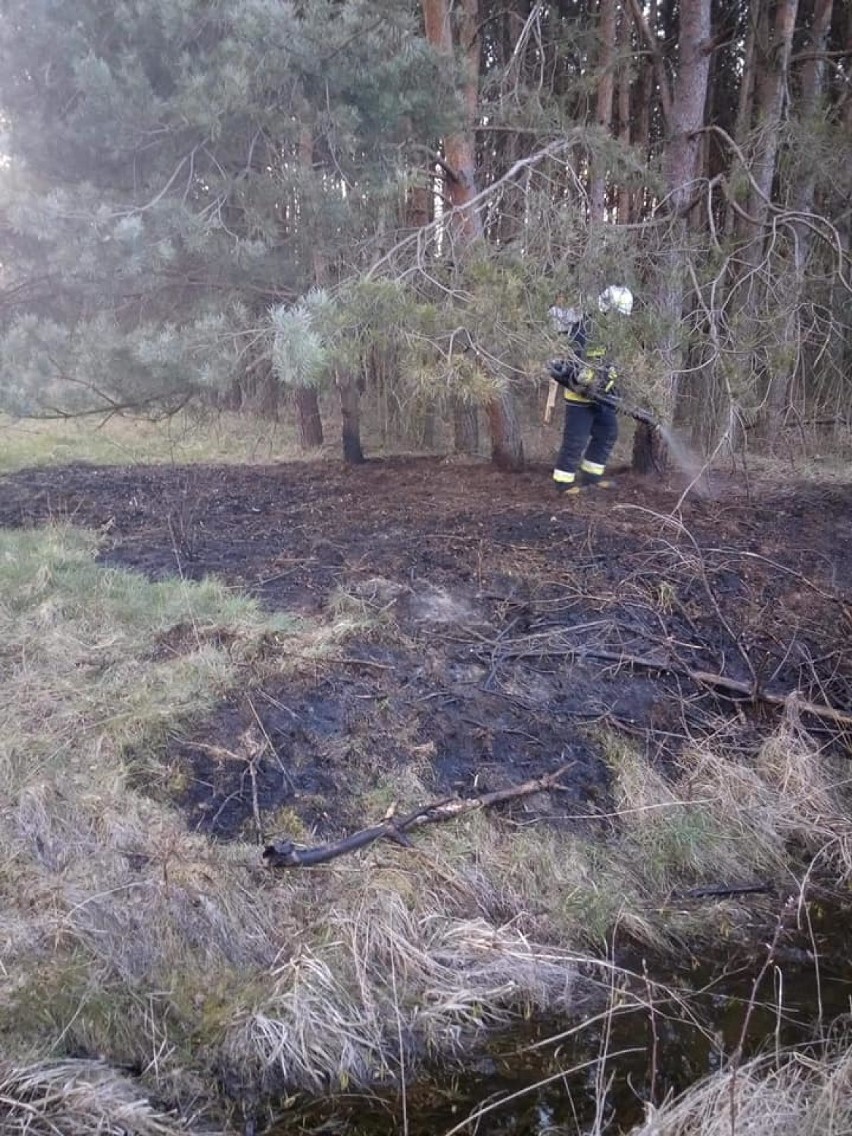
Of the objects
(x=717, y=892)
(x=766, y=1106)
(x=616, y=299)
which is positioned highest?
(x=616, y=299)

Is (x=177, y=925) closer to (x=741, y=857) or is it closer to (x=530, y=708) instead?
(x=530, y=708)

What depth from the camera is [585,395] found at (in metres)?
7.36

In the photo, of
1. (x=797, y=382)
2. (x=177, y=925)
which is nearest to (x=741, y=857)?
(x=177, y=925)

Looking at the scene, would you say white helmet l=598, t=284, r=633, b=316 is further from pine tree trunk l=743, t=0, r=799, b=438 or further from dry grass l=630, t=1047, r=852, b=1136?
dry grass l=630, t=1047, r=852, b=1136

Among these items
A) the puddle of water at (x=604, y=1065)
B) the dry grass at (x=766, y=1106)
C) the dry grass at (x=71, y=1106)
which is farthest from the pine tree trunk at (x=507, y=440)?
the dry grass at (x=71, y=1106)

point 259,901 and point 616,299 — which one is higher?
point 616,299

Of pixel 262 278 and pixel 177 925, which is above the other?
pixel 262 278

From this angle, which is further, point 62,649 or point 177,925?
point 62,649

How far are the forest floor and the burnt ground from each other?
20mm

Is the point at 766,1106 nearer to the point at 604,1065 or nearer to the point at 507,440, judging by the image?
the point at 604,1065

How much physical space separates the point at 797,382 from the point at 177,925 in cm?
666

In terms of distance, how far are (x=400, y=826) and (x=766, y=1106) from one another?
1.80 meters

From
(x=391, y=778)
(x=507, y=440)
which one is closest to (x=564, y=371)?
(x=507, y=440)

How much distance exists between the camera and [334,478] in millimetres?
9219
